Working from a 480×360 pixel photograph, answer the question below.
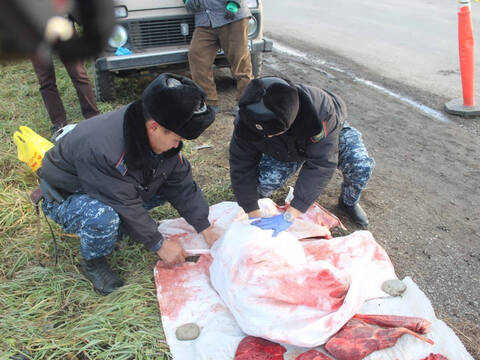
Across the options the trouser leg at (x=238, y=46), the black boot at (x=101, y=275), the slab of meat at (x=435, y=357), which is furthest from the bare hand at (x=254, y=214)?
the trouser leg at (x=238, y=46)

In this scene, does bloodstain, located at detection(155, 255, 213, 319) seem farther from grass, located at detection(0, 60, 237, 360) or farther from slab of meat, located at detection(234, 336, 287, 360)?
slab of meat, located at detection(234, 336, 287, 360)

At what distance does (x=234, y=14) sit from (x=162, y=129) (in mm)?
2330

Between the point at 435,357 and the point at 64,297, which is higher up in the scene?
the point at 64,297

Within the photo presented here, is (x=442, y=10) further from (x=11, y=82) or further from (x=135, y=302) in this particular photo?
(x=135, y=302)

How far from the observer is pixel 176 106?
1.53 meters

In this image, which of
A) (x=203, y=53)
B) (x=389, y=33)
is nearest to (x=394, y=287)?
(x=203, y=53)

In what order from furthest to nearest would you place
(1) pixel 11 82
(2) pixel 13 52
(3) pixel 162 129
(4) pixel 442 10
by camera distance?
(4) pixel 442 10, (1) pixel 11 82, (3) pixel 162 129, (2) pixel 13 52

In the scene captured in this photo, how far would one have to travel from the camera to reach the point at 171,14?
13.3 feet

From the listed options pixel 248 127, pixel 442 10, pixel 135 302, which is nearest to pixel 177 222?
pixel 135 302

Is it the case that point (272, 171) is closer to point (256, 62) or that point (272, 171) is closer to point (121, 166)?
point (121, 166)

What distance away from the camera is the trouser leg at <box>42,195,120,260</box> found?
6.25 ft

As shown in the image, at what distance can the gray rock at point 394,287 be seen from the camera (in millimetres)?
2002

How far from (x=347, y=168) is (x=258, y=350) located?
4.06 feet

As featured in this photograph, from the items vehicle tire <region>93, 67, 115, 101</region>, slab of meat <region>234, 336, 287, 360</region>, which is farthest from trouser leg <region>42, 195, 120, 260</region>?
vehicle tire <region>93, 67, 115, 101</region>
